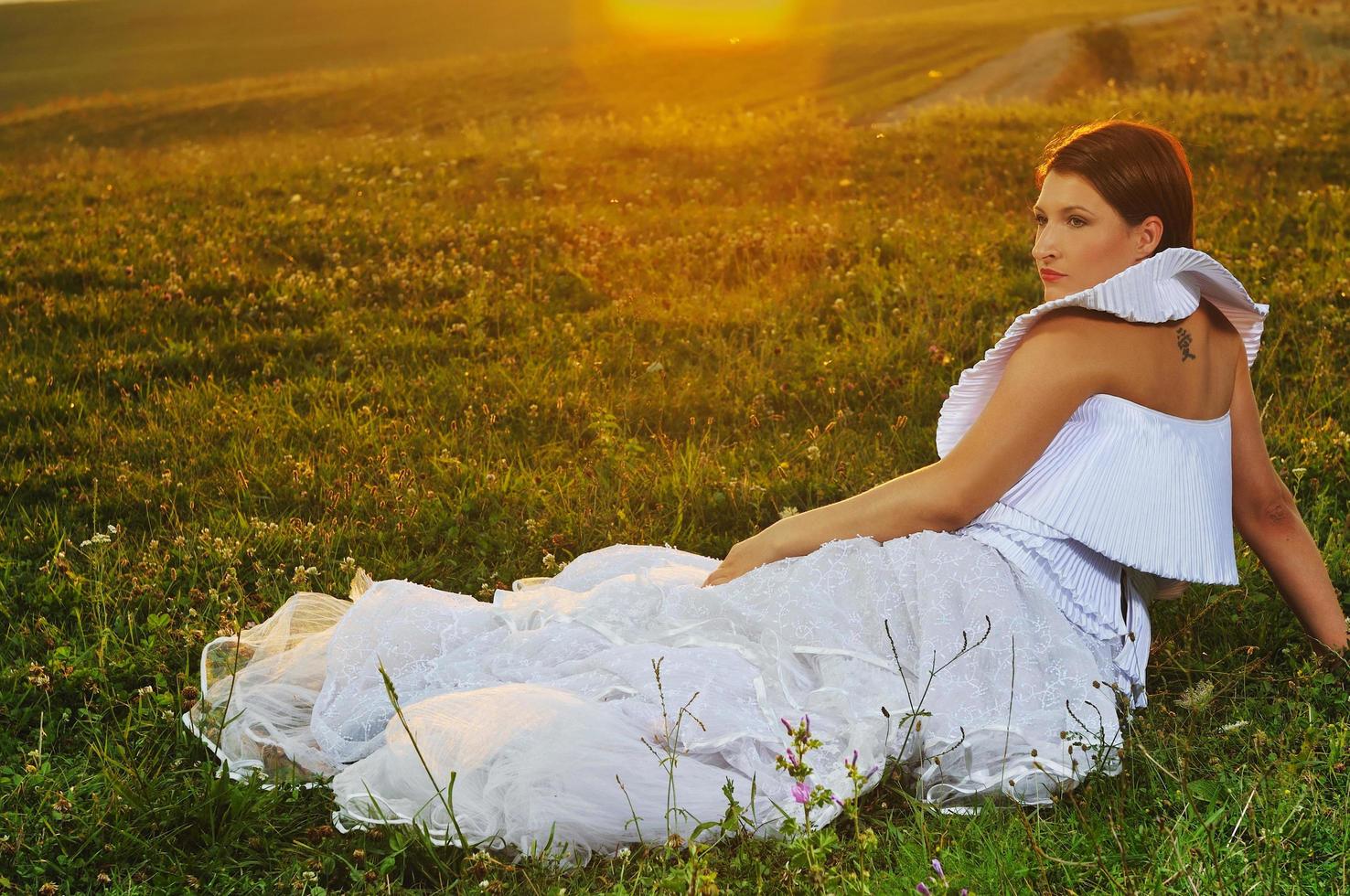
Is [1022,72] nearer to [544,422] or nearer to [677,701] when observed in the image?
[544,422]

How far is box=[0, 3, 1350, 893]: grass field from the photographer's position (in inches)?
139

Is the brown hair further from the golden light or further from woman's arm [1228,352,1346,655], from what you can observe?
the golden light

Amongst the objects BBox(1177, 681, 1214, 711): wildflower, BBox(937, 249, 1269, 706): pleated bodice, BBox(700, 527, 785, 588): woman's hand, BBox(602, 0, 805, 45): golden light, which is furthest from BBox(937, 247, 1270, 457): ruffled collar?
BBox(602, 0, 805, 45): golden light

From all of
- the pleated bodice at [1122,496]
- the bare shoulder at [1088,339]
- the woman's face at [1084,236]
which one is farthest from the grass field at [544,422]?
the woman's face at [1084,236]

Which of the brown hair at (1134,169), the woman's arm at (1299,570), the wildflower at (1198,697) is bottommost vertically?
the wildflower at (1198,697)

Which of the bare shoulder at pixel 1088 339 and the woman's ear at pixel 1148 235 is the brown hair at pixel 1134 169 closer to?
the woman's ear at pixel 1148 235

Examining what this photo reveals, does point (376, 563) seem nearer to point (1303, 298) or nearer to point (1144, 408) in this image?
point (1144, 408)

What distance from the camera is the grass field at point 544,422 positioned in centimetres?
353

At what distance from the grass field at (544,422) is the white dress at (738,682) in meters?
0.14

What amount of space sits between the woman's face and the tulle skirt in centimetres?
94

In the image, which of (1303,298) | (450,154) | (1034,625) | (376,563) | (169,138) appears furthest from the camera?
(169,138)

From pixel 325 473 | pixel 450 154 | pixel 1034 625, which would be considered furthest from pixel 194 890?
pixel 450 154

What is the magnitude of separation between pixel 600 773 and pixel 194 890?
124cm

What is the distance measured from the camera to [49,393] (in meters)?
7.38
